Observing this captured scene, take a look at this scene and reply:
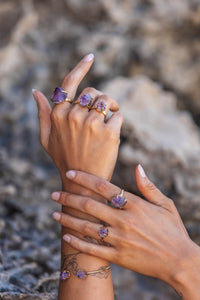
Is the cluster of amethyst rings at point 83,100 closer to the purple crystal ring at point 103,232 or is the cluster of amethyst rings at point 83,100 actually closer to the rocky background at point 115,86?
the purple crystal ring at point 103,232

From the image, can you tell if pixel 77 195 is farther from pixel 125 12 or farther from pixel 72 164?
pixel 125 12

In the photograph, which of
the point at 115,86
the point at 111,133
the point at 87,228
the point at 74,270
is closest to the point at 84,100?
the point at 111,133

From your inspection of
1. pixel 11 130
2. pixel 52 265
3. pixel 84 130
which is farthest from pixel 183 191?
pixel 11 130

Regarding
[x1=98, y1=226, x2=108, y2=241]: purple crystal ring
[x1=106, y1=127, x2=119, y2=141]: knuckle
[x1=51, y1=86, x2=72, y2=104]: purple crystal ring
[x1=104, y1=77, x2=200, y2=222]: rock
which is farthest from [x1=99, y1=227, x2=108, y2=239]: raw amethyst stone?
[x1=104, y1=77, x2=200, y2=222]: rock

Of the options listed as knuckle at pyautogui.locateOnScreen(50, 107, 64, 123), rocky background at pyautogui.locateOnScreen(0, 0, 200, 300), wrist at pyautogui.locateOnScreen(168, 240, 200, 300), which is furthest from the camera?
rocky background at pyautogui.locateOnScreen(0, 0, 200, 300)

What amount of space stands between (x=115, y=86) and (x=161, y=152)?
1.42 feet

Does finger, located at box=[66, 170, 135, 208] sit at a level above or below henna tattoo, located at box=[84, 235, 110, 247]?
above

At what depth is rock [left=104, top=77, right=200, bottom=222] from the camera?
1396mm

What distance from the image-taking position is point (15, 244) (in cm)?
115

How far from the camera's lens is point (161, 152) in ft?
4.70

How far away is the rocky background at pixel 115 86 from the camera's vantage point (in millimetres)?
1387

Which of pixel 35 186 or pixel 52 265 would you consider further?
pixel 35 186

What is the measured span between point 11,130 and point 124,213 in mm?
1044

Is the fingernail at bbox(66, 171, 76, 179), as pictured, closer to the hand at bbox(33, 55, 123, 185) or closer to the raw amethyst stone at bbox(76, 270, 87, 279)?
the hand at bbox(33, 55, 123, 185)
